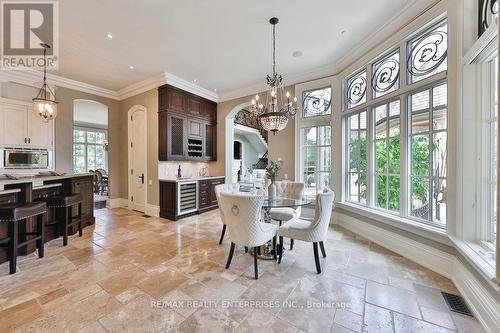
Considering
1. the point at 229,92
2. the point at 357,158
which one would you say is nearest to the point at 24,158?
the point at 229,92

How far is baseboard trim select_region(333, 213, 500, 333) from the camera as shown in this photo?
1677 millimetres

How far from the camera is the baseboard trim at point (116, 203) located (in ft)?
19.5

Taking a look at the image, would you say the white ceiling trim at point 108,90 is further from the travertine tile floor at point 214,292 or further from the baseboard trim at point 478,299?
the baseboard trim at point 478,299

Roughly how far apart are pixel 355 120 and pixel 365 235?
217 centimetres

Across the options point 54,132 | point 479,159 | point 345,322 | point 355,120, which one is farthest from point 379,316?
point 54,132

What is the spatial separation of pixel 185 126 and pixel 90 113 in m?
5.53

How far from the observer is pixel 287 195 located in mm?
3703

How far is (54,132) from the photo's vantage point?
194 inches

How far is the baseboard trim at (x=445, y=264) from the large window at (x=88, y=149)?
442 inches

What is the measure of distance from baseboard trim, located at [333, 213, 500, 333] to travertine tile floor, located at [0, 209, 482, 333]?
0.10 metres

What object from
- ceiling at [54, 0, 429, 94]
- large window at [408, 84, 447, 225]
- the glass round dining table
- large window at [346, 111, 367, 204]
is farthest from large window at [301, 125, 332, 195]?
the glass round dining table

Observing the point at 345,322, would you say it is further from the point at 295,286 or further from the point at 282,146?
the point at 282,146

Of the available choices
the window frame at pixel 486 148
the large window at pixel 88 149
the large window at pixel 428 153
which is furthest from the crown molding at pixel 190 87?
the large window at pixel 88 149

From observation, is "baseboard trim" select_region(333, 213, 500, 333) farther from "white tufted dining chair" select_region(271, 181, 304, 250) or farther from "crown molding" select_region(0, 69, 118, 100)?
"crown molding" select_region(0, 69, 118, 100)
